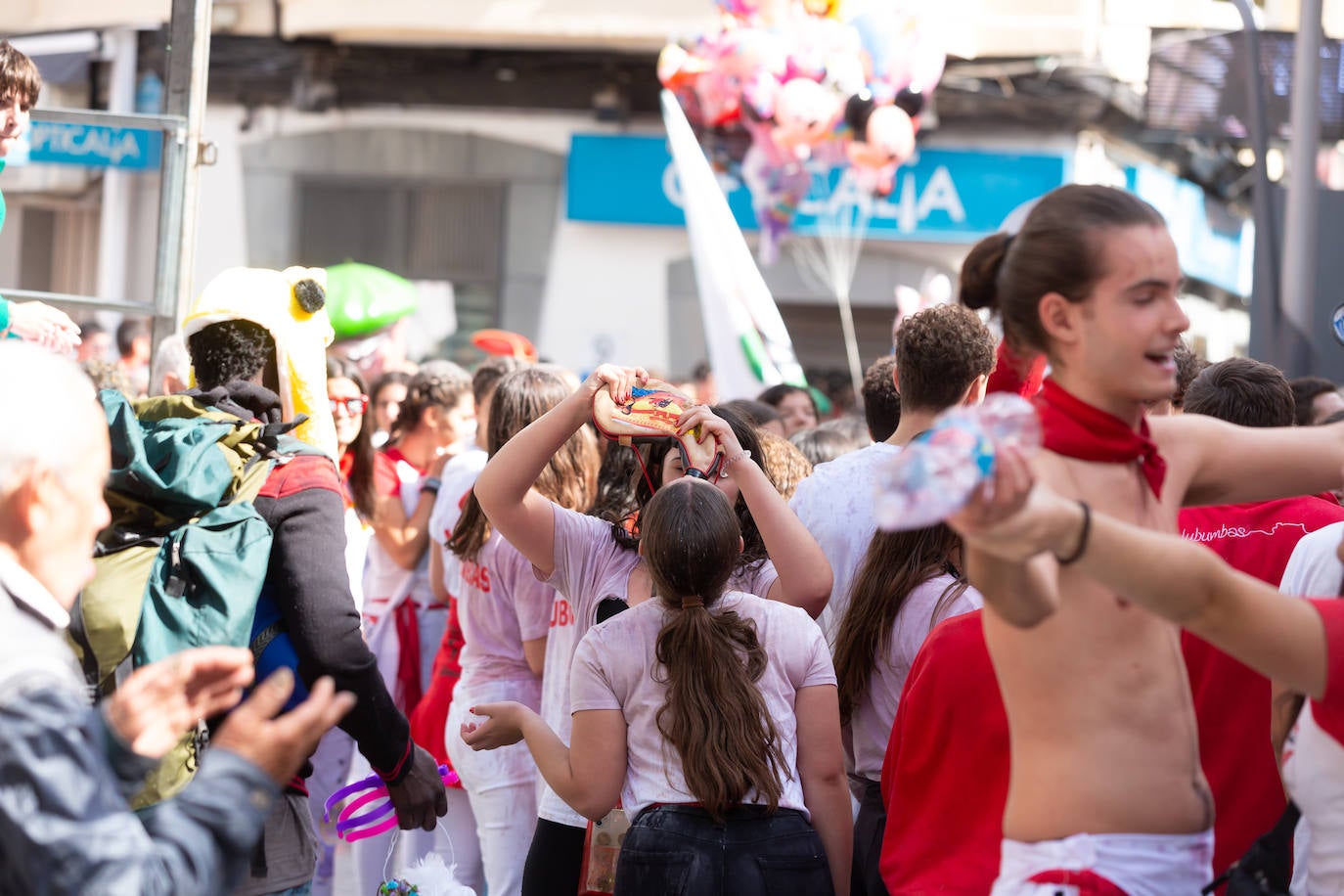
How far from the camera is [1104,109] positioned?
14.4 metres

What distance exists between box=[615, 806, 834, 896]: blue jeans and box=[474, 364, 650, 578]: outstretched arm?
0.84 meters

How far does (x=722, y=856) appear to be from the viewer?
2871 mm

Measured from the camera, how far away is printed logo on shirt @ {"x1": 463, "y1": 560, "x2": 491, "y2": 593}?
445 centimetres

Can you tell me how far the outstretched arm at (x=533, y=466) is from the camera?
340 cm

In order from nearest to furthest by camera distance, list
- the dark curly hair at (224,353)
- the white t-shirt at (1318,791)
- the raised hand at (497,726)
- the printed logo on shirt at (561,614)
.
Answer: the white t-shirt at (1318,791)
the raised hand at (497,726)
the dark curly hair at (224,353)
the printed logo on shirt at (561,614)

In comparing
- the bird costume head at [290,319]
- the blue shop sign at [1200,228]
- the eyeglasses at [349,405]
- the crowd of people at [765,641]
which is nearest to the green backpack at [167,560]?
the crowd of people at [765,641]

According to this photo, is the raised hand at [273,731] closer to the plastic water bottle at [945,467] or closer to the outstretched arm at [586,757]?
the plastic water bottle at [945,467]

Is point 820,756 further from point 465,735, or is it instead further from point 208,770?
point 208,770

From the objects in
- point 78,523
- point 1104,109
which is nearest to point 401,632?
point 78,523

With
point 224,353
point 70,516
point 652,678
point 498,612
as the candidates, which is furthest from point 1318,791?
point 498,612

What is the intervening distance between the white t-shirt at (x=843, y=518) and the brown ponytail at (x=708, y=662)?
2.43 feet

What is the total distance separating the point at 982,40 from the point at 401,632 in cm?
1026

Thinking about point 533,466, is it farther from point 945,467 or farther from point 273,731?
point 945,467

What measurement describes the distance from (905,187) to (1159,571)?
508 inches
